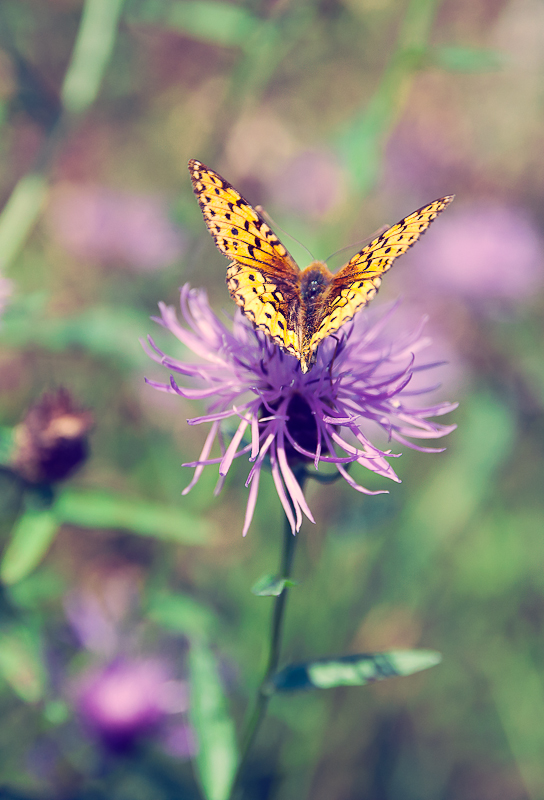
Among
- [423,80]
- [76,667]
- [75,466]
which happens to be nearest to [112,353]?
[75,466]

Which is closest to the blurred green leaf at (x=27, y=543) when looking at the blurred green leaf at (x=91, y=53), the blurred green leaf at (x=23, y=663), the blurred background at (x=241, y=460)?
the blurred background at (x=241, y=460)

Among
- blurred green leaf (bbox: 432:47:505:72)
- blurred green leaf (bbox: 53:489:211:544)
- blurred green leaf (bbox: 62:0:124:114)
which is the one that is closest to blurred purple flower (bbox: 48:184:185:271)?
blurred green leaf (bbox: 62:0:124:114)

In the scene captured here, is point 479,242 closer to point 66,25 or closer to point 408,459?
point 408,459

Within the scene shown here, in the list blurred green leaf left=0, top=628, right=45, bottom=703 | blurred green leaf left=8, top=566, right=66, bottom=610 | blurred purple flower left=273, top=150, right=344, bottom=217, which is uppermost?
blurred purple flower left=273, top=150, right=344, bottom=217

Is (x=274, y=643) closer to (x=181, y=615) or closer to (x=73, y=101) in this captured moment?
(x=181, y=615)

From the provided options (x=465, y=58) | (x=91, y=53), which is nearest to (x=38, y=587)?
(x=91, y=53)

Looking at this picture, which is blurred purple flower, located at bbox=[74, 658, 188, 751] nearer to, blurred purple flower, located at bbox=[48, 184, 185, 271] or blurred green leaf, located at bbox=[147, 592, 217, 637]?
blurred green leaf, located at bbox=[147, 592, 217, 637]
